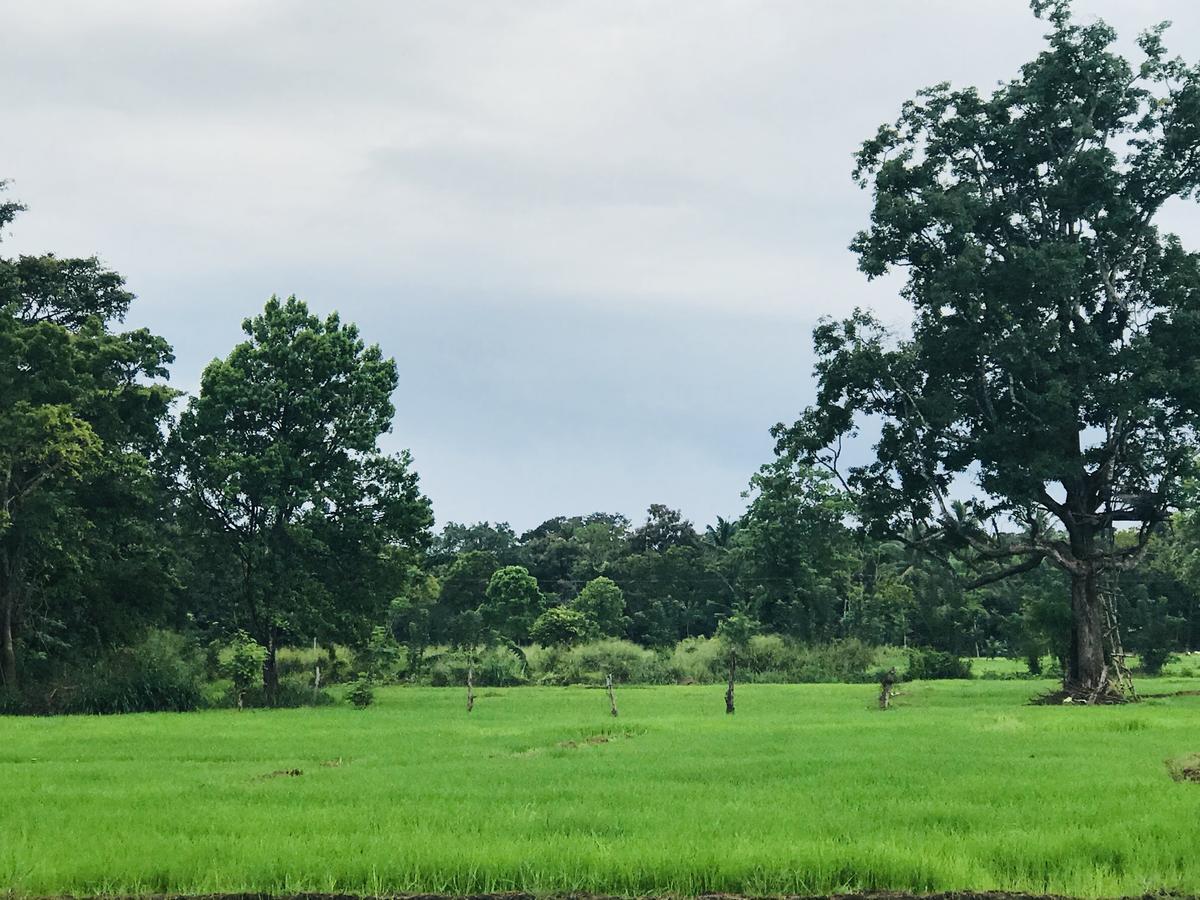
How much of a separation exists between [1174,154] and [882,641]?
1718 inches

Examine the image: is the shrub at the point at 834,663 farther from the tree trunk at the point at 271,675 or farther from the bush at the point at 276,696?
the tree trunk at the point at 271,675

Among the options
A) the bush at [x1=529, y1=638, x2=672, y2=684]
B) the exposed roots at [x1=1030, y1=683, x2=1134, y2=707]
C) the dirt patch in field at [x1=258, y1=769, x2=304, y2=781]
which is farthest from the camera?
the bush at [x1=529, y1=638, x2=672, y2=684]

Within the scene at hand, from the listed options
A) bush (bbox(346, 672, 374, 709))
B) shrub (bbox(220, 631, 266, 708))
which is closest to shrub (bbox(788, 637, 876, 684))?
bush (bbox(346, 672, 374, 709))

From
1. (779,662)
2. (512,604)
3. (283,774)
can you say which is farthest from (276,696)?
(512,604)

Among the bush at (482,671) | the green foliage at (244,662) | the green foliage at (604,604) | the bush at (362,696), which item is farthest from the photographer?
the green foliage at (604,604)

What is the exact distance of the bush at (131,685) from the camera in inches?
1547

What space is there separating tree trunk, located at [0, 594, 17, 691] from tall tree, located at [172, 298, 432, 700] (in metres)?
7.55

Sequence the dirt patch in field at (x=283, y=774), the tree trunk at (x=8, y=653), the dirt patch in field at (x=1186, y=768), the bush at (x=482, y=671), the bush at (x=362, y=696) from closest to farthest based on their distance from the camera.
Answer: the dirt patch in field at (x=1186, y=768), the dirt patch in field at (x=283, y=774), the tree trunk at (x=8, y=653), the bush at (x=362, y=696), the bush at (x=482, y=671)

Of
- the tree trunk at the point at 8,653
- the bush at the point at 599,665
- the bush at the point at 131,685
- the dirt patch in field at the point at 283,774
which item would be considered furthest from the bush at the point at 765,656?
the dirt patch in field at the point at 283,774

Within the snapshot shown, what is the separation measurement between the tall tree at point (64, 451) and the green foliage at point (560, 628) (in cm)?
3278

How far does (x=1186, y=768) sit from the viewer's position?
696 inches

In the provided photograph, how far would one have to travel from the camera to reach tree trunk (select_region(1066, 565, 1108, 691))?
3838 cm

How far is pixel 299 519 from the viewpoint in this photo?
4553cm

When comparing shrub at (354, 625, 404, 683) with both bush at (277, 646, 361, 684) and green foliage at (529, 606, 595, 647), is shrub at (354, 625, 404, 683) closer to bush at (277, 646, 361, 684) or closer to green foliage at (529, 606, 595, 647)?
bush at (277, 646, 361, 684)
